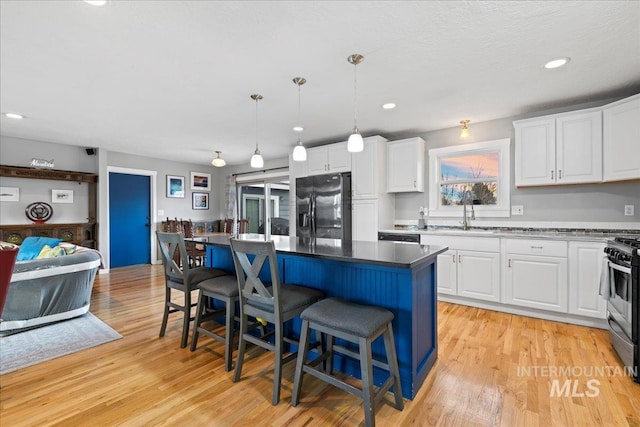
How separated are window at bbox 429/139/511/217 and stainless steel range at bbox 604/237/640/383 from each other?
4.56ft

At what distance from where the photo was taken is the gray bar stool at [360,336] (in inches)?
57.7

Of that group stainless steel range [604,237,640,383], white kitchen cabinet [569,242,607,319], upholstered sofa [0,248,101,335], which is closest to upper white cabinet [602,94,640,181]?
white kitchen cabinet [569,242,607,319]

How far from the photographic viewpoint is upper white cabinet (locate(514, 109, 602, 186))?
2967 millimetres

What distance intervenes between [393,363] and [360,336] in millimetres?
360

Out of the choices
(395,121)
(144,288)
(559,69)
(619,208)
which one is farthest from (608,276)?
(144,288)

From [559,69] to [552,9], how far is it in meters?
0.98

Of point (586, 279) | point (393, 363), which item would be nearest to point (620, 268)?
point (586, 279)

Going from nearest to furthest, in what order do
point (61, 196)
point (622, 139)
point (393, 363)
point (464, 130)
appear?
point (393, 363)
point (622, 139)
point (464, 130)
point (61, 196)

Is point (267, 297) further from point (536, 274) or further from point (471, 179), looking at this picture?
point (471, 179)

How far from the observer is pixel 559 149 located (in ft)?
→ 10.3

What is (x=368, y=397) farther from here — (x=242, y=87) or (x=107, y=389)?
(x=242, y=87)

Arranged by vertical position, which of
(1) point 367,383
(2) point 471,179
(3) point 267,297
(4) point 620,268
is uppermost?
(2) point 471,179

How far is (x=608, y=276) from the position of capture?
240cm

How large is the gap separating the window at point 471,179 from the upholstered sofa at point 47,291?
14.3 feet
